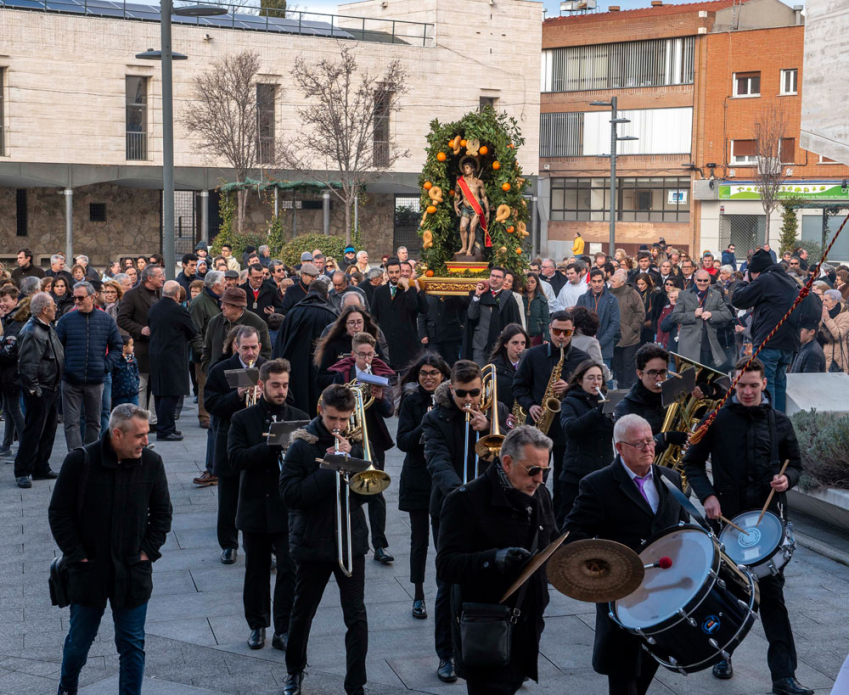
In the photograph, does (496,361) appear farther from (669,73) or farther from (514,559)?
(669,73)

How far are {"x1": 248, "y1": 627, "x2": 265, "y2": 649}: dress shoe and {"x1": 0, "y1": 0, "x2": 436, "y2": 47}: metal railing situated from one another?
28.4m

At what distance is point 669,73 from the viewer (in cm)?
4859

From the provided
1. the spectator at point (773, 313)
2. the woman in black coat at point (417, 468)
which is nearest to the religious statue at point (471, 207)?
the spectator at point (773, 313)

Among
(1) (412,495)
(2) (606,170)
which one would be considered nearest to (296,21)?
(2) (606,170)

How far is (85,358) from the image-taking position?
11445 mm

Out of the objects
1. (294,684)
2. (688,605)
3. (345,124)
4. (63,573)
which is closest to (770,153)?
(345,124)

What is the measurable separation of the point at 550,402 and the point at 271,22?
34453mm

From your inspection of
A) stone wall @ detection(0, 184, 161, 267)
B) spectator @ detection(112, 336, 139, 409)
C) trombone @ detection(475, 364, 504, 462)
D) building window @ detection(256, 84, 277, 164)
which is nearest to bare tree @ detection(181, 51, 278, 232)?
building window @ detection(256, 84, 277, 164)

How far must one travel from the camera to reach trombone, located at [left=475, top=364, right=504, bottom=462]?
6457mm

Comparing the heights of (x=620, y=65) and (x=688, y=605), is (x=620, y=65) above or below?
above

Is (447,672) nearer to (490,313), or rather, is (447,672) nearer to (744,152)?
(490,313)

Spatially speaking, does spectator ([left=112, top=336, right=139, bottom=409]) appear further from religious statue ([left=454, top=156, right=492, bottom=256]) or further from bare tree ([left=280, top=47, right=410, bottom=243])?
bare tree ([left=280, top=47, right=410, bottom=243])

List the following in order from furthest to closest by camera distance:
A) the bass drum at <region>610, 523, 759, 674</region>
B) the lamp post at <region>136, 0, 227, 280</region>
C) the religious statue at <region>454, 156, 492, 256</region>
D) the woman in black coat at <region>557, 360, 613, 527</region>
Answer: the religious statue at <region>454, 156, 492, 256</region>
the lamp post at <region>136, 0, 227, 280</region>
the woman in black coat at <region>557, 360, 613, 527</region>
the bass drum at <region>610, 523, 759, 674</region>

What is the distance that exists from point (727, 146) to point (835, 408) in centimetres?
3717
